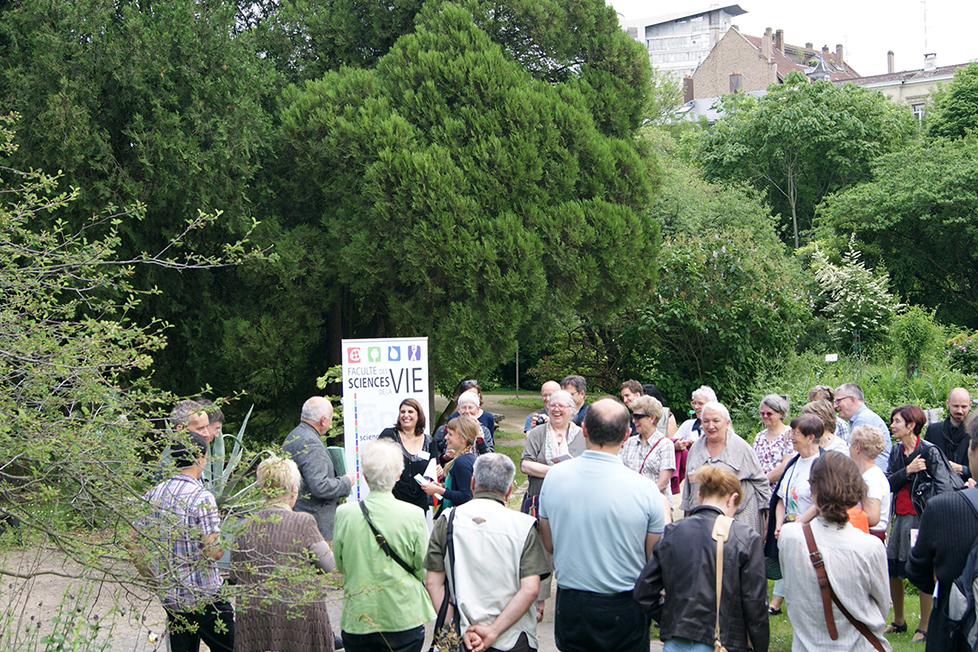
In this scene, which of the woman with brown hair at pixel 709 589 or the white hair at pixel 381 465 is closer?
the woman with brown hair at pixel 709 589

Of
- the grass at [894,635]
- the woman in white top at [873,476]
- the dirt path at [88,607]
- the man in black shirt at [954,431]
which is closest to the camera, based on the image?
the dirt path at [88,607]

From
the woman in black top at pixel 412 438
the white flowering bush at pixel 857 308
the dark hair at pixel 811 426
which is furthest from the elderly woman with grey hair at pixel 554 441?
the white flowering bush at pixel 857 308

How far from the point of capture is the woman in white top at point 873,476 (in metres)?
5.85

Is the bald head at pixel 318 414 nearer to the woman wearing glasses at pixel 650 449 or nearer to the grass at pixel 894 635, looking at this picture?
the woman wearing glasses at pixel 650 449

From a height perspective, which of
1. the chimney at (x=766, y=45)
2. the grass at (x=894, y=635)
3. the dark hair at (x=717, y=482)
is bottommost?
the grass at (x=894, y=635)

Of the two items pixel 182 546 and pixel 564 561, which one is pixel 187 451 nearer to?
pixel 182 546

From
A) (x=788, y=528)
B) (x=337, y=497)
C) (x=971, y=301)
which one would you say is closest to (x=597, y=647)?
(x=788, y=528)

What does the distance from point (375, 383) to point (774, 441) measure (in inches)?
177

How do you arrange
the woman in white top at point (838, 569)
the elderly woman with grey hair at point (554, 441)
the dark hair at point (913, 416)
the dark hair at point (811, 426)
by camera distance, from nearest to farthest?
the woman in white top at point (838, 569) < the dark hair at point (811, 426) < the dark hair at point (913, 416) < the elderly woman with grey hair at point (554, 441)

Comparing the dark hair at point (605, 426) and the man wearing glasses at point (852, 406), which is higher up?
the dark hair at point (605, 426)

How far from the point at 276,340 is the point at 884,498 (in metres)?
9.06

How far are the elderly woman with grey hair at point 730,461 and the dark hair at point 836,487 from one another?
2056mm

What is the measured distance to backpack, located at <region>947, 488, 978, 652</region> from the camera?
3.72m

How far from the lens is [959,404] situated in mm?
7293
